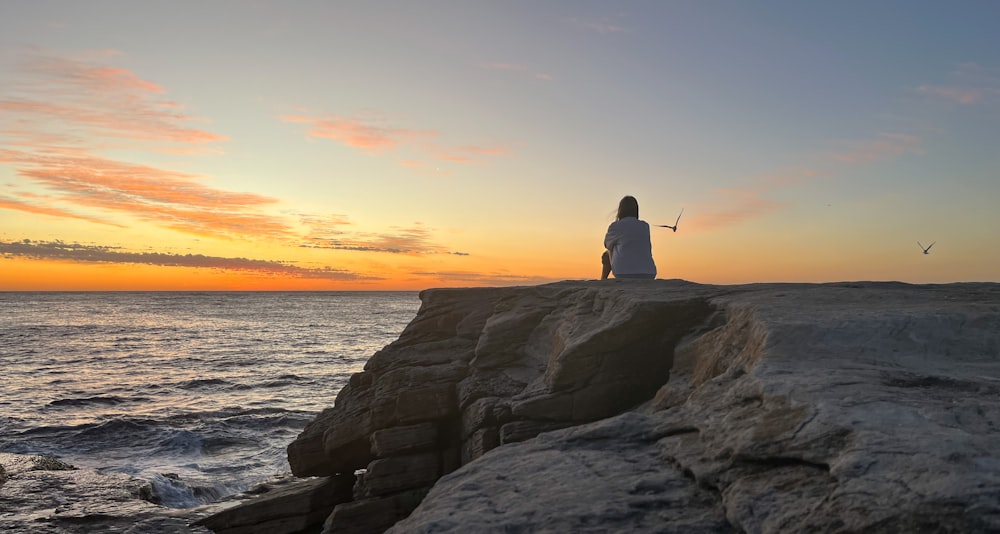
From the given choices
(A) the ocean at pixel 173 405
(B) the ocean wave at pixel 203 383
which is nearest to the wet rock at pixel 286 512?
(A) the ocean at pixel 173 405

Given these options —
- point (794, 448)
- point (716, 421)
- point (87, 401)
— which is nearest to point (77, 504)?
point (716, 421)

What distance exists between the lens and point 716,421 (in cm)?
559

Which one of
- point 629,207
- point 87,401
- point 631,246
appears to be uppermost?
point 629,207

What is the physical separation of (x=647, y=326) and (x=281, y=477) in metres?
15.5

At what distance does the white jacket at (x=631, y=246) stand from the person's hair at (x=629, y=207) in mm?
223

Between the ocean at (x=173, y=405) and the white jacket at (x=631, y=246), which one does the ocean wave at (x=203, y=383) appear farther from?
the white jacket at (x=631, y=246)

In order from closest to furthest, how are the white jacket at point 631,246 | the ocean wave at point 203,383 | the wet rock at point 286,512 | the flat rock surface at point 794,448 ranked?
the flat rock surface at point 794,448 < the wet rock at point 286,512 < the white jacket at point 631,246 < the ocean wave at point 203,383

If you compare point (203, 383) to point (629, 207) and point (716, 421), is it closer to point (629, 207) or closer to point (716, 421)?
point (629, 207)

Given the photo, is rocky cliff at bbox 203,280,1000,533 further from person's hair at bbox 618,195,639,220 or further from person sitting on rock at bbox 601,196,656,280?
person's hair at bbox 618,195,639,220

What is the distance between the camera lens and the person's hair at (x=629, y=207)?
45.0ft

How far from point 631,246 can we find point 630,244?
0.05m

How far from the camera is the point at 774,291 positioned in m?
9.66

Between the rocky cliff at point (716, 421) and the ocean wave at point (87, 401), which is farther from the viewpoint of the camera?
the ocean wave at point (87, 401)

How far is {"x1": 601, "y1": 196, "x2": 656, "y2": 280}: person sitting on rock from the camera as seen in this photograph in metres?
13.6
